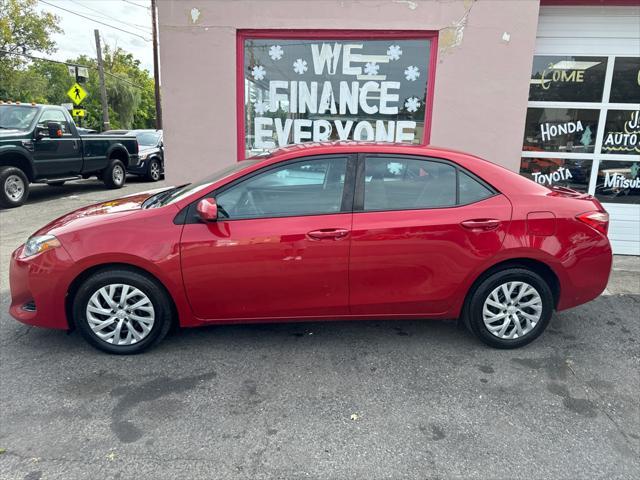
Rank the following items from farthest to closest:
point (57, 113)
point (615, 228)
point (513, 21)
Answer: point (57, 113)
point (615, 228)
point (513, 21)

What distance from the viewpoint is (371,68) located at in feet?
20.6

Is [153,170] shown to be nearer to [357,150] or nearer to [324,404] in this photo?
[357,150]

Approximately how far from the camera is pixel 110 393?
3.07m

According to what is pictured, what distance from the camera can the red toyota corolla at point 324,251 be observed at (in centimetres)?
336

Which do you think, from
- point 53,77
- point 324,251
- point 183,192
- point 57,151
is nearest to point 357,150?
point 324,251

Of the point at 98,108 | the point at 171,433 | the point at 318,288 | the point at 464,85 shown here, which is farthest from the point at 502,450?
the point at 98,108

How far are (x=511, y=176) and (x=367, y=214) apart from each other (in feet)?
3.94

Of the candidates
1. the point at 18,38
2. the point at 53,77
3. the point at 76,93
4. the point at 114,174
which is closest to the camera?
the point at 114,174

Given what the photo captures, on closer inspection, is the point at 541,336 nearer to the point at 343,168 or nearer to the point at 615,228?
the point at 343,168

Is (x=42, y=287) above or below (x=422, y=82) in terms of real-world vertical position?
below

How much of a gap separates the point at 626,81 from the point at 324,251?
17.2 feet

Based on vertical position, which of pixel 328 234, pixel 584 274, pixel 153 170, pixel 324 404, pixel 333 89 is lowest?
pixel 324 404

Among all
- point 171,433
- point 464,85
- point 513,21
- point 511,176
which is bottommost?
point 171,433

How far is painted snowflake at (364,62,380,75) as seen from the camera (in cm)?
625
